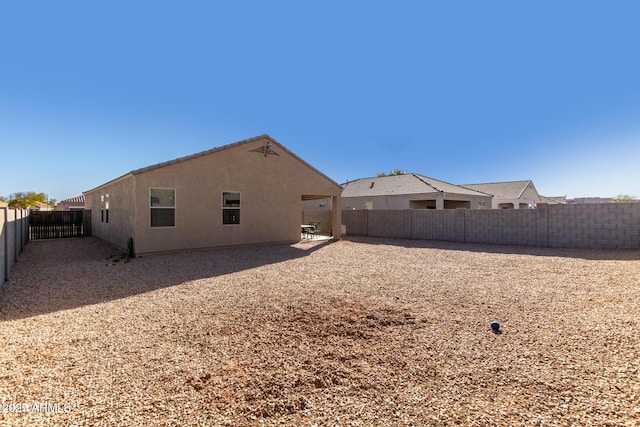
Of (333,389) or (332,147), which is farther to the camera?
(332,147)

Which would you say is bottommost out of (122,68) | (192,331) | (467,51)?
(192,331)

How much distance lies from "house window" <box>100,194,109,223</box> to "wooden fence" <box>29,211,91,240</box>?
4577 mm

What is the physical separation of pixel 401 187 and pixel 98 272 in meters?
21.6

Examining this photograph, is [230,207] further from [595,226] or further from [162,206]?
[595,226]

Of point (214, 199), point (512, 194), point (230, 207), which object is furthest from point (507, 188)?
point (214, 199)

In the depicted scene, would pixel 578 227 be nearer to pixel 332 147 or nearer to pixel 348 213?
pixel 348 213

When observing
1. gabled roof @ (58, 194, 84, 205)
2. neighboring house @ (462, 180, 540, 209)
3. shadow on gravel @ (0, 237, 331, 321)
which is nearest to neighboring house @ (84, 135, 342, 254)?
shadow on gravel @ (0, 237, 331, 321)

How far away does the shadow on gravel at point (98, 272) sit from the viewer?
5362 millimetres

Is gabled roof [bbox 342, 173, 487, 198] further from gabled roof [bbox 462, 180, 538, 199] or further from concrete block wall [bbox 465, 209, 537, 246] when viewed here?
gabled roof [bbox 462, 180, 538, 199]

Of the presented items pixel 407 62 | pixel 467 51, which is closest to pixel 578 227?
pixel 467 51

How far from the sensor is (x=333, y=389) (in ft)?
8.53

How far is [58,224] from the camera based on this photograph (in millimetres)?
17812

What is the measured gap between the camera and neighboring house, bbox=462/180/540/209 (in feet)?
105

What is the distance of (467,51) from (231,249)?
43.4 feet
